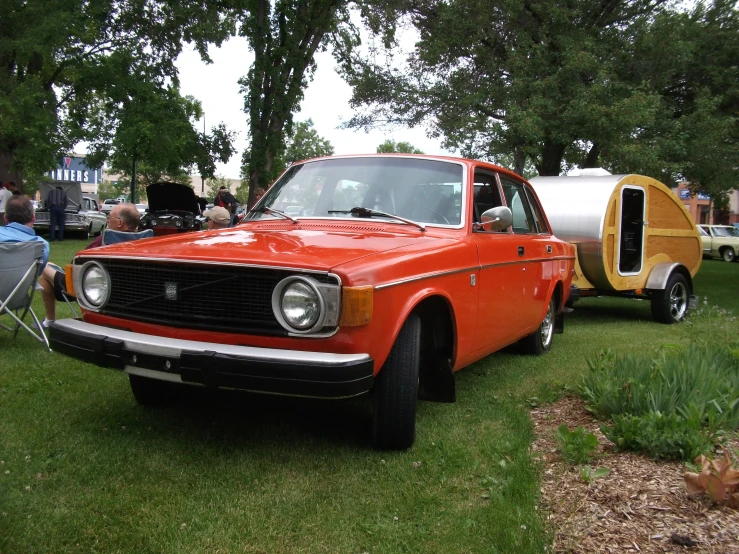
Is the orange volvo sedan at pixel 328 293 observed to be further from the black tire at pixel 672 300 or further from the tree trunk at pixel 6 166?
the tree trunk at pixel 6 166

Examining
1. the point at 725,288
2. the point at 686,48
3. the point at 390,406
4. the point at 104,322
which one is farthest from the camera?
the point at 725,288

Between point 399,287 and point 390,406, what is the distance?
0.64m

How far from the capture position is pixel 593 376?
4.07m

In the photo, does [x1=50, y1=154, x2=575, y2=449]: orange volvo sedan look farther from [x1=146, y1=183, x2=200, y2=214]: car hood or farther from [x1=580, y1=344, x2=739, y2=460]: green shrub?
[x1=146, y1=183, x2=200, y2=214]: car hood

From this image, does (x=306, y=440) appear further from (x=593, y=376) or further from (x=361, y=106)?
(x=361, y=106)

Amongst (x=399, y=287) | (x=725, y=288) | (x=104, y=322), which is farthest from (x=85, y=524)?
(x=725, y=288)

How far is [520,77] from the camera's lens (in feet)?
42.9

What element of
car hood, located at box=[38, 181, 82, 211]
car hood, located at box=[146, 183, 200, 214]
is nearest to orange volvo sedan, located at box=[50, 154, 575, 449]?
car hood, located at box=[146, 183, 200, 214]

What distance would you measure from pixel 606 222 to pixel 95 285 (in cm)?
656

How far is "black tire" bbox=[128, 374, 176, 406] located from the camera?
13.7ft

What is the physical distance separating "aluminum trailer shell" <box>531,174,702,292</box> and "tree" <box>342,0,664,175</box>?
11.0 ft

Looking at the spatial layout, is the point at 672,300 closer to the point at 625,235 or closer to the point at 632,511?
the point at 625,235

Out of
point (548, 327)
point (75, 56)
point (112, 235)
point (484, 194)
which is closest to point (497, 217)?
point (484, 194)

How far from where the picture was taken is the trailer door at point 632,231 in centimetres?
884
